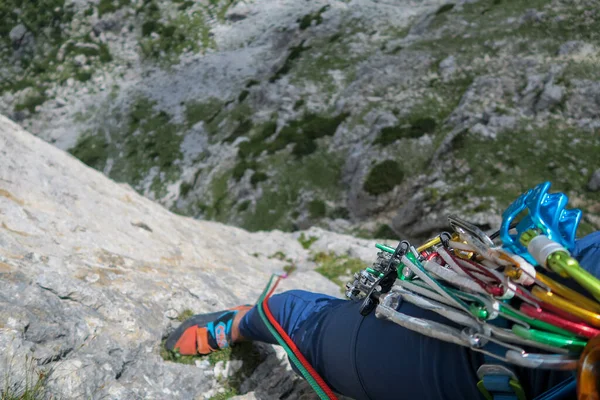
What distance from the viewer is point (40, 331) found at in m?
3.97

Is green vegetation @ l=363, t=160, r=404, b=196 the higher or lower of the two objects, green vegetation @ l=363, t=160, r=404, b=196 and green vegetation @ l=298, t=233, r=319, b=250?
the lower

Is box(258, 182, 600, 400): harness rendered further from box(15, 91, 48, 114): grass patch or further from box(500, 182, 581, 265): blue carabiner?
box(15, 91, 48, 114): grass patch

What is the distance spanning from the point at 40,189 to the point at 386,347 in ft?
20.2

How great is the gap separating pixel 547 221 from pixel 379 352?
1.32 meters

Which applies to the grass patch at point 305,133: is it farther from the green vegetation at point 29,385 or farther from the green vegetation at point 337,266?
the green vegetation at point 29,385

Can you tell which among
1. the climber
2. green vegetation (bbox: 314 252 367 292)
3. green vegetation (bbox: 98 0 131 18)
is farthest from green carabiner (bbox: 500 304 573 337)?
green vegetation (bbox: 98 0 131 18)

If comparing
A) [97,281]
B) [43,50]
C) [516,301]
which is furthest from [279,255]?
[43,50]

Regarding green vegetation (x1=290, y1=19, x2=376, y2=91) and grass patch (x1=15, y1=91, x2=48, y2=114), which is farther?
grass patch (x1=15, y1=91, x2=48, y2=114)

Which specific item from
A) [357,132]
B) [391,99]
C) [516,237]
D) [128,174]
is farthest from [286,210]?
[516,237]

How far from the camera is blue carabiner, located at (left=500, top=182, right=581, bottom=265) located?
2.38 metres

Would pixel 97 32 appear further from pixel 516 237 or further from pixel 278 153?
pixel 516 237

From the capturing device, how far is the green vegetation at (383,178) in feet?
66.0

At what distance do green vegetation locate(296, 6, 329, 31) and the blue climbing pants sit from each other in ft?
107

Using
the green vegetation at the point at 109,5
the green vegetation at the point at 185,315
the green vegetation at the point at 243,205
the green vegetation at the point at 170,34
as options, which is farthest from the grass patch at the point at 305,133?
the green vegetation at the point at 109,5
